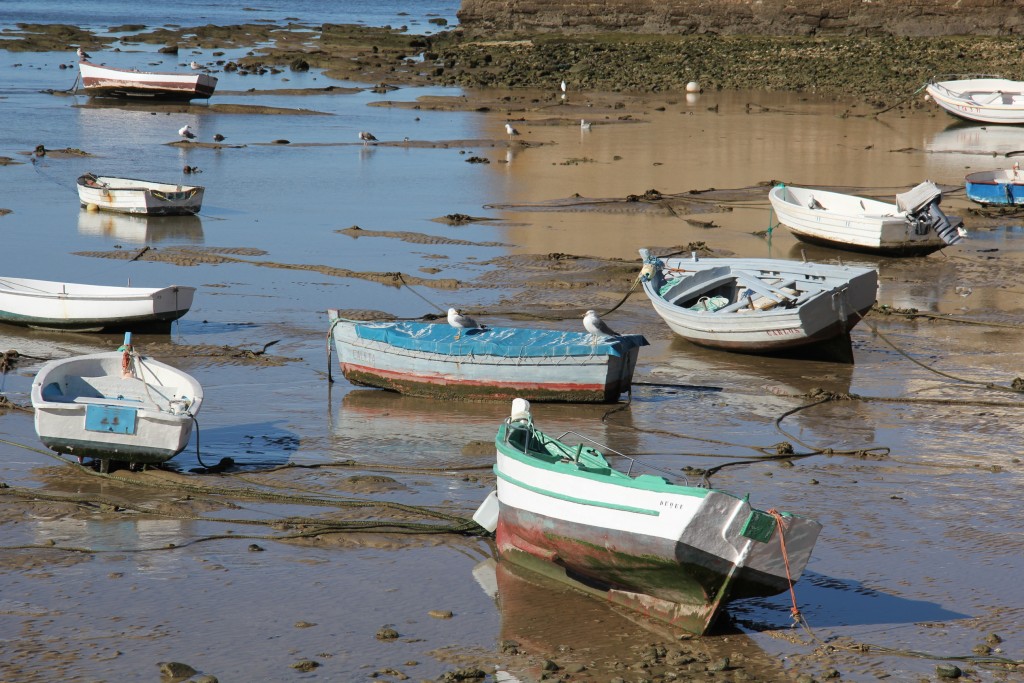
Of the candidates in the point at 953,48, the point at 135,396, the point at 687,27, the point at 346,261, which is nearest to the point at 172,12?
the point at 687,27

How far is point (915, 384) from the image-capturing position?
13805 millimetres

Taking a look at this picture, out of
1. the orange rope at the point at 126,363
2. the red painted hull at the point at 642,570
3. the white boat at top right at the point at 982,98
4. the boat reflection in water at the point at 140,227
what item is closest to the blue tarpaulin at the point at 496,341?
the orange rope at the point at 126,363

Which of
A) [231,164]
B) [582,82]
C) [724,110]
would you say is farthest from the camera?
[582,82]

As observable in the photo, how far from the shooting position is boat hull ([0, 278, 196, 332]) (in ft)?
50.2

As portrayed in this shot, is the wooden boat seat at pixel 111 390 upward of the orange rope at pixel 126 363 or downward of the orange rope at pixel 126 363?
downward

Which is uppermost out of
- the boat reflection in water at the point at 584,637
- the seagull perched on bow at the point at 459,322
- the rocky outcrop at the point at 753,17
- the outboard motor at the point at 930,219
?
the rocky outcrop at the point at 753,17

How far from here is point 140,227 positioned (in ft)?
74.2

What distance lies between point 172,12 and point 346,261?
77.9 m

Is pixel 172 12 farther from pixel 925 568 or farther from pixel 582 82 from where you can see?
pixel 925 568

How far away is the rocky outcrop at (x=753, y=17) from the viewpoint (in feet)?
164

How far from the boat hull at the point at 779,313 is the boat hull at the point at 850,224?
4.22 m

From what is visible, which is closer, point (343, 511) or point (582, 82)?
point (343, 511)

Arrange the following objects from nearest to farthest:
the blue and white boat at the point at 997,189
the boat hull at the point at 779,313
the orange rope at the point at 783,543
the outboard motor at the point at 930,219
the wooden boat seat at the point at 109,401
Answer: the orange rope at the point at 783,543
the wooden boat seat at the point at 109,401
the boat hull at the point at 779,313
the outboard motor at the point at 930,219
the blue and white boat at the point at 997,189

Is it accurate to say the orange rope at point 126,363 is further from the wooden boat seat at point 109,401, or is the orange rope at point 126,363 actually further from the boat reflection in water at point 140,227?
the boat reflection in water at point 140,227
